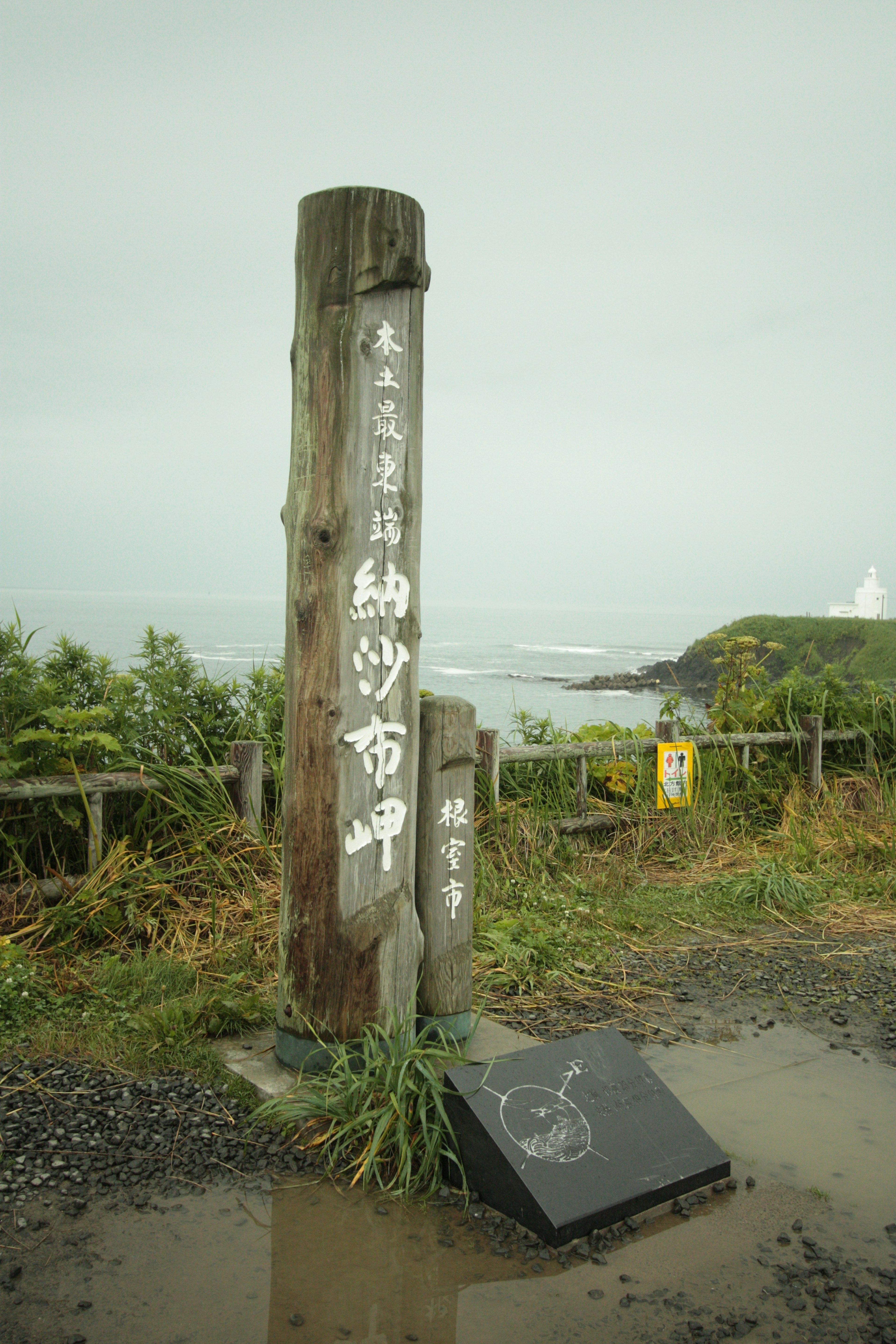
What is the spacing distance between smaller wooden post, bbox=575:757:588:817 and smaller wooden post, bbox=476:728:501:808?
0.73 m

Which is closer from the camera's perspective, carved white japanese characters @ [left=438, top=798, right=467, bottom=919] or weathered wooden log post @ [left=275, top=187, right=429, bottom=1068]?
weathered wooden log post @ [left=275, top=187, right=429, bottom=1068]

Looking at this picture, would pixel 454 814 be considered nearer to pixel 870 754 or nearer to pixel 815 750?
pixel 815 750

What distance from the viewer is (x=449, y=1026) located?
328 centimetres

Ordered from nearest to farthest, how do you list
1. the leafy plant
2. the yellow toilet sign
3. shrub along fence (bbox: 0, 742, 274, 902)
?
1. shrub along fence (bbox: 0, 742, 274, 902)
2. the leafy plant
3. the yellow toilet sign

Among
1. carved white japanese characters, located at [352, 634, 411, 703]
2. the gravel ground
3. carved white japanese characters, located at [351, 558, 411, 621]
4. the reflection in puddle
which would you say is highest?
carved white japanese characters, located at [351, 558, 411, 621]

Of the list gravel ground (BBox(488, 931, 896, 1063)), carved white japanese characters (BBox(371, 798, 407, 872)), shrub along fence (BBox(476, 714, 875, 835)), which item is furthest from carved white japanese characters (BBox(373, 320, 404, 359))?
shrub along fence (BBox(476, 714, 875, 835))

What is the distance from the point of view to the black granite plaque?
2408mm

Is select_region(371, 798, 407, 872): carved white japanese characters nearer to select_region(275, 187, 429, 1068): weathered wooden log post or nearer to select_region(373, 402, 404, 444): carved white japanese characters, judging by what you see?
select_region(275, 187, 429, 1068): weathered wooden log post

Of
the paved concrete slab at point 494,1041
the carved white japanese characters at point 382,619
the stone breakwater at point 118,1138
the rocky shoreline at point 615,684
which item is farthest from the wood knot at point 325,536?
the rocky shoreline at point 615,684

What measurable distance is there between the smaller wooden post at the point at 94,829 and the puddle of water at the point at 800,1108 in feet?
8.45

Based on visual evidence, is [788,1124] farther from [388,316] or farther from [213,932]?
[388,316]

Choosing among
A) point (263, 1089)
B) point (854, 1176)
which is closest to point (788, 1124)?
point (854, 1176)

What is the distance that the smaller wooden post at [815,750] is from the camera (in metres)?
7.18

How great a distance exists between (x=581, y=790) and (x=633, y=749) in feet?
1.89
